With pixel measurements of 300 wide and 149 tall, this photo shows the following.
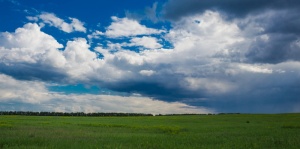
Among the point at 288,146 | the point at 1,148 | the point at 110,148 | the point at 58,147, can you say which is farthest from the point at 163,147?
the point at 1,148

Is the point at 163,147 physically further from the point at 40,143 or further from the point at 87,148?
the point at 40,143

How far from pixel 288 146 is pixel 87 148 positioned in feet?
34.6

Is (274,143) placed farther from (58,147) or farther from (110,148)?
(58,147)

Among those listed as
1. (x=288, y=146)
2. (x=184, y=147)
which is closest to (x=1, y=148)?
(x=184, y=147)

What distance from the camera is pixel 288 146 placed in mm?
16375

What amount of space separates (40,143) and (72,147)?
3.24 meters

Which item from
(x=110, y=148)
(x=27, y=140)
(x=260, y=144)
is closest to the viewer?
(x=110, y=148)

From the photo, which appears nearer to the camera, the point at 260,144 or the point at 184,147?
the point at 184,147

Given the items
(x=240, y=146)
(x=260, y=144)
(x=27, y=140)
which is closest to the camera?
(x=240, y=146)

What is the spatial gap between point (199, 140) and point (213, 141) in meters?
0.95

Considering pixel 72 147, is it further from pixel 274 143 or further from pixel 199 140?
pixel 274 143

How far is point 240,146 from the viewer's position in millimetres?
16219

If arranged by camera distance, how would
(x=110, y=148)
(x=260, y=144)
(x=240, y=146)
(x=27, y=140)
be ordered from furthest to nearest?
(x=27, y=140), (x=260, y=144), (x=240, y=146), (x=110, y=148)

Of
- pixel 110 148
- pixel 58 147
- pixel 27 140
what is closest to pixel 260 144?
pixel 110 148
